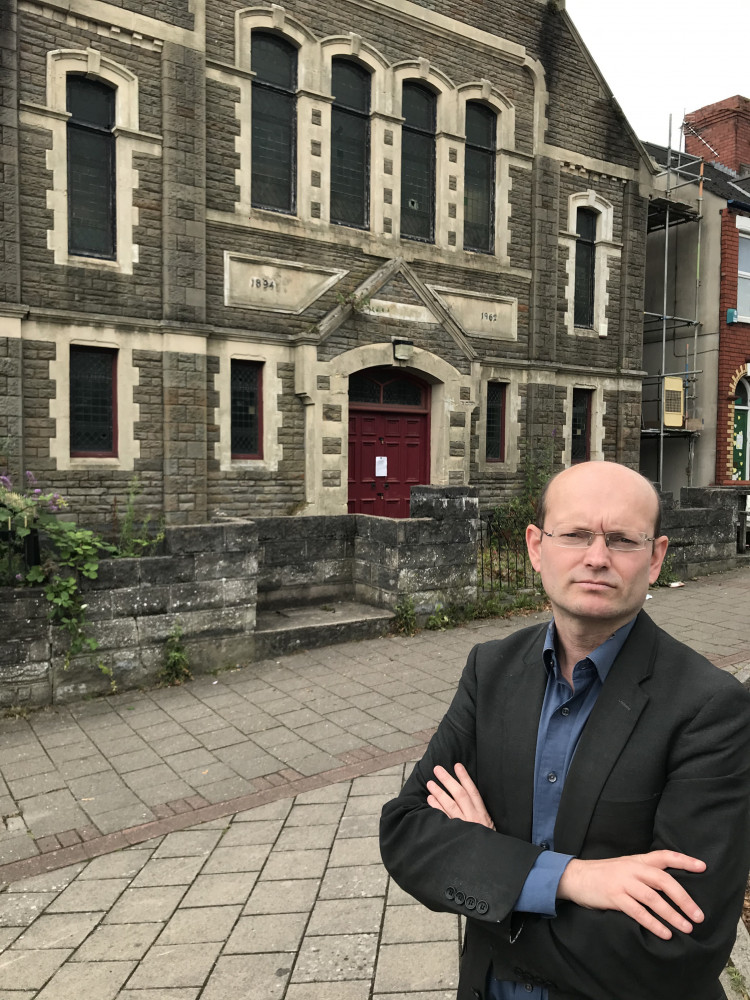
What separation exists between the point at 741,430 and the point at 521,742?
20207mm

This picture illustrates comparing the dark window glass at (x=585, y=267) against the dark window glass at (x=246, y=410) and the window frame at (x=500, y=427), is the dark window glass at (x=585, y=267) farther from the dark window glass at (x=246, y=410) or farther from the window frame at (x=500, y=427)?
the dark window glass at (x=246, y=410)

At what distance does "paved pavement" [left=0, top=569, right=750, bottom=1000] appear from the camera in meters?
2.93

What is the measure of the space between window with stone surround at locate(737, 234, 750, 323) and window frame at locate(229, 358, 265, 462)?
13410 mm

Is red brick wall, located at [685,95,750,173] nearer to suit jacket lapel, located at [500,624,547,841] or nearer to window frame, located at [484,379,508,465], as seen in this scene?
window frame, located at [484,379,508,465]

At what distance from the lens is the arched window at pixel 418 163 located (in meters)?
13.4

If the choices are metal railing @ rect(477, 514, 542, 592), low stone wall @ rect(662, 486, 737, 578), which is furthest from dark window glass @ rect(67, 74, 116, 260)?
low stone wall @ rect(662, 486, 737, 578)

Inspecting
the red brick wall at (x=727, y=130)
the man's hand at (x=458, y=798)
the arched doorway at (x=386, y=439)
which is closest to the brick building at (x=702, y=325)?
the red brick wall at (x=727, y=130)

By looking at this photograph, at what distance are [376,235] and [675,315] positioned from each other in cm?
1045

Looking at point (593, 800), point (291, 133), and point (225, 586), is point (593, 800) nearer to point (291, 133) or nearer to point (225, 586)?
point (225, 586)

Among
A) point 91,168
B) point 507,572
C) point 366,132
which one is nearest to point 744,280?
point 366,132

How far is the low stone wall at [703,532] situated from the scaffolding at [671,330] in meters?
5.54

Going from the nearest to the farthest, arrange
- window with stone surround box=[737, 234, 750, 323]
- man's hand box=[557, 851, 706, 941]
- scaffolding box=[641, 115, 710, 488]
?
man's hand box=[557, 851, 706, 941] → scaffolding box=[641, 115, 710, 488] → window with stone surround box=[737, 234, 750, 323]

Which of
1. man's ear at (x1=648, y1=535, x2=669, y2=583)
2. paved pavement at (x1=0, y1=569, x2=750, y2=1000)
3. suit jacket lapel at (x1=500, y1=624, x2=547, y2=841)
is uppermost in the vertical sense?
man's ear at (x1=648, y1=535, x2=669, y2=583)

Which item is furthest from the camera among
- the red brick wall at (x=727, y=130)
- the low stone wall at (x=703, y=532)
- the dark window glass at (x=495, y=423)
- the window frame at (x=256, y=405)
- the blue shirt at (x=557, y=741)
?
the red brick wall at (x=727, y=130)
